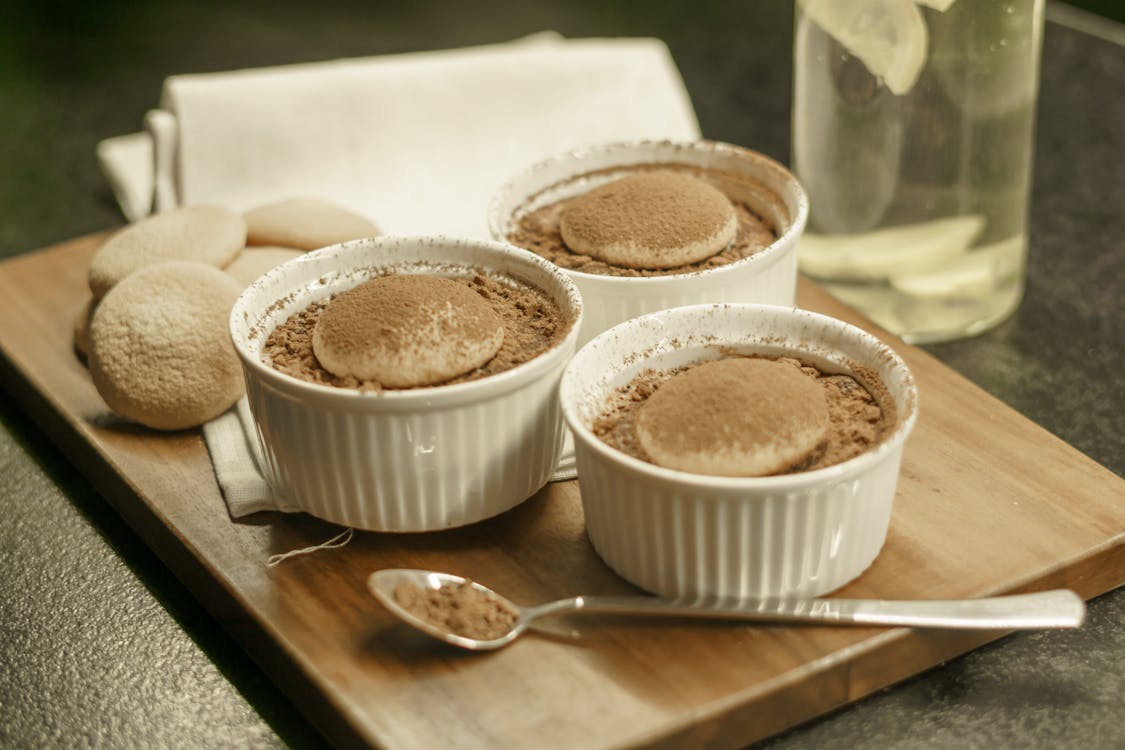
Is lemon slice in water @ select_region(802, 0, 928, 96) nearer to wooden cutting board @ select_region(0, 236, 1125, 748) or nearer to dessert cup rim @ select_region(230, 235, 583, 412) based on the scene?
wooden cutting board @ select_region(0, 236, 1125, 748)

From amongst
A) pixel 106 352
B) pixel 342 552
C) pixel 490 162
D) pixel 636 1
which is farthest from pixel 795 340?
pixel 636 1

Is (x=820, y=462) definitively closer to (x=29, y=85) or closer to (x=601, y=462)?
(x=601, y=462)

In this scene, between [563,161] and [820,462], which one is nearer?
[820,462]

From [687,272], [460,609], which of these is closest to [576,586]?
[460,609]

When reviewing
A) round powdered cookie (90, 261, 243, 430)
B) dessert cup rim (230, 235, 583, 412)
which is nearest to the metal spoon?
dessert cup rim (230, 235, 583, 412)

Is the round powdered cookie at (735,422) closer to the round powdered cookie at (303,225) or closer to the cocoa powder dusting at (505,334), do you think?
the cocoa powder dusting at (505,334)

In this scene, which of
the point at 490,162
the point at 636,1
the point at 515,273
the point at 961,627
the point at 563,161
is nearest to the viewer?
the point at 961,627
